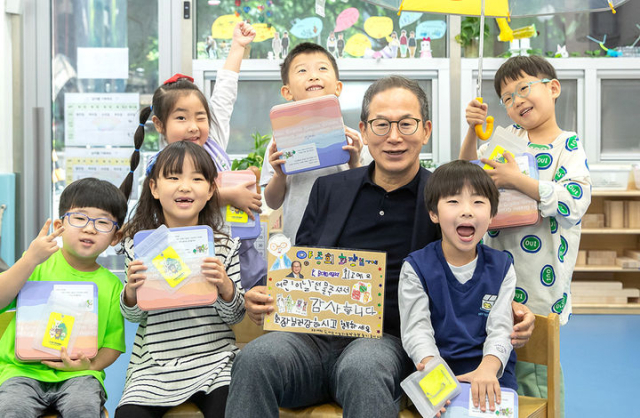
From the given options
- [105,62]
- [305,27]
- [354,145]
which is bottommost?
[354,145]

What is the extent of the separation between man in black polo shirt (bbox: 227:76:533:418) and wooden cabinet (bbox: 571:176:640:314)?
12.2 feet

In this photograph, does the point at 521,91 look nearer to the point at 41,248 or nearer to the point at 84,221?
the point at 84,221

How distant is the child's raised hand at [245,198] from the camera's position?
2.24 metres

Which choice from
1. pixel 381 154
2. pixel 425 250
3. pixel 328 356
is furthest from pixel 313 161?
pixel 328 356

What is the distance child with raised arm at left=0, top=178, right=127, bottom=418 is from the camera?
183 centimetres

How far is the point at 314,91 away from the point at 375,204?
2.05 feet

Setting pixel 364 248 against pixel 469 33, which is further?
pixel 469 33

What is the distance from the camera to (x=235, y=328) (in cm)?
235

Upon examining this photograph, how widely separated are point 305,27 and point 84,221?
4.10 m

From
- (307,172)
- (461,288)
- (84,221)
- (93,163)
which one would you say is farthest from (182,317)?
(93,163)

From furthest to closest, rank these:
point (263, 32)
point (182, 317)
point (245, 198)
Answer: point (263, 32) → point (245, 198) → point (182, 317)

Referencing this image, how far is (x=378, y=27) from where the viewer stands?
225 inches

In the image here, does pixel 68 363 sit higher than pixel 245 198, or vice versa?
pixel 245 198

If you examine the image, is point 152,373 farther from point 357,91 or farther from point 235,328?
point 357,91
